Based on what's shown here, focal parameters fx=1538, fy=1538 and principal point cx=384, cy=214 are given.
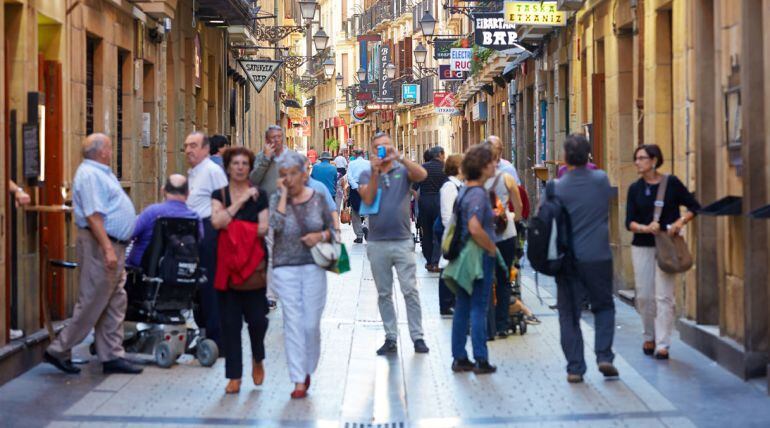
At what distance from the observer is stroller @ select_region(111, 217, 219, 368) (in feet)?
39.5

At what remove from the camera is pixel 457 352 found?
463 inches

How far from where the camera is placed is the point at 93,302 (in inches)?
460

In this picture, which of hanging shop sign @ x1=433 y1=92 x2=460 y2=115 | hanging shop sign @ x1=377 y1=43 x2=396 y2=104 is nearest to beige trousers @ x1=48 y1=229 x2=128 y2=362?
hanging shop sign @ x1=433 y1=92 x2=460 y2=115

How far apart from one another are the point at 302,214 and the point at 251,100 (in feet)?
Answer: 96.6

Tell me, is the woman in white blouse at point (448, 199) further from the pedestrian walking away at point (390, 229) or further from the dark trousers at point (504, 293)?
the pedestrian walking away at point (390, 229)

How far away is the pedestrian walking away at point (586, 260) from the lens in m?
11.3

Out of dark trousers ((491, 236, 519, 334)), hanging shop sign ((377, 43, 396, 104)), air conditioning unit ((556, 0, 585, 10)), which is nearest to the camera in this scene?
dark trousers ((491, 236, 519, 334))

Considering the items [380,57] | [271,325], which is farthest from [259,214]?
[380,57]

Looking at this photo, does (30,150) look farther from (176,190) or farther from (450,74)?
(450,74)

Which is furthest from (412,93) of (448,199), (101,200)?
(101,200)

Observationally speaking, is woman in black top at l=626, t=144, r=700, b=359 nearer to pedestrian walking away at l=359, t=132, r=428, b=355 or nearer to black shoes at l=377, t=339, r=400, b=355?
pedestrian walking away at l=359, t=132, r=428, b=355

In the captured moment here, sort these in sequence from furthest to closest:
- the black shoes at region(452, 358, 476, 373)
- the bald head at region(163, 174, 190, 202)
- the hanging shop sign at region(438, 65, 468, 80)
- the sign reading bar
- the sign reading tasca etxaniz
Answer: the hanging shop sign at region(438, 65, 468, 80)
the sign reading bar
the sign reading tasca etxaniz
the bald head at region(163, 174, 190, 202)
the black shoes at region(452, 358, 476, 373)

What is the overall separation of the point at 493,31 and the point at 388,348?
685 inches

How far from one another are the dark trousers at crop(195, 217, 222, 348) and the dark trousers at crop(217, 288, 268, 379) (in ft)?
5.89
